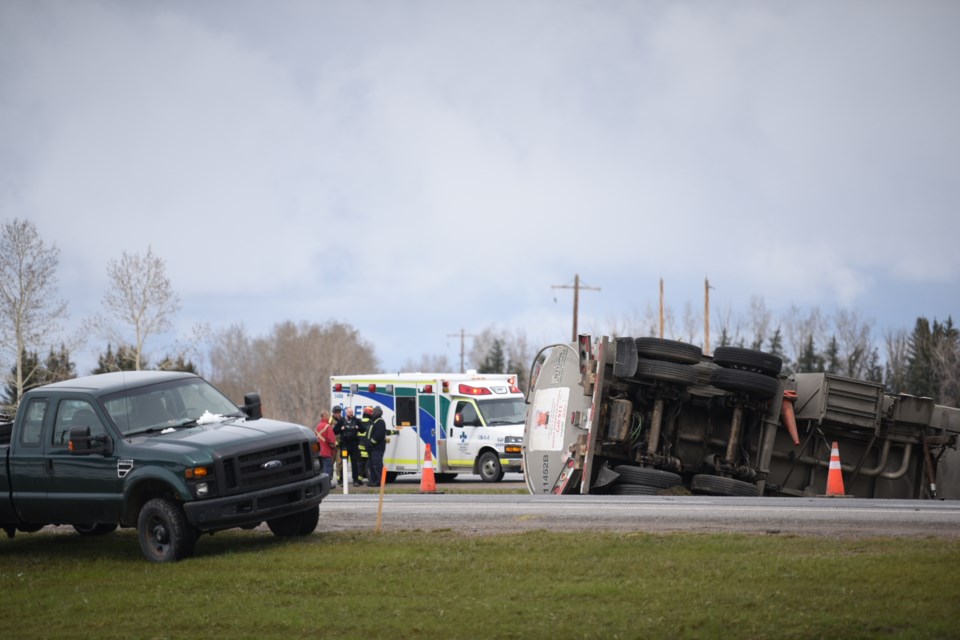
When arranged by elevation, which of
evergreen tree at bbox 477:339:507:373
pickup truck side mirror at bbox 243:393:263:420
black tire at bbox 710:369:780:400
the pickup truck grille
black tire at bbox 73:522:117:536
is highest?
evergreen tree at bbox 477:339:507:373

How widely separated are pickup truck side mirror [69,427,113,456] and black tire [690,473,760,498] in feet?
30.4

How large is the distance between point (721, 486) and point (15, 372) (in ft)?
99.5

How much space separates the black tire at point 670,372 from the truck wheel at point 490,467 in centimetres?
1091

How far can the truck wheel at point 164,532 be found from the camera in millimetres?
11391

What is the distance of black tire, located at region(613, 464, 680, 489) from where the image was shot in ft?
56.4

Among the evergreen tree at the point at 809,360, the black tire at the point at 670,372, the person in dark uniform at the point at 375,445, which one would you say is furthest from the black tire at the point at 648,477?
the evergreen tree at the point at 809,360

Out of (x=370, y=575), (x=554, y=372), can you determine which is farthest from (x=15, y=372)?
(x=370, y=575)

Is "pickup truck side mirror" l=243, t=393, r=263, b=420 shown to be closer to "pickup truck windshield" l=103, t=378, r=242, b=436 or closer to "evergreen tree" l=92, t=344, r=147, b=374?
"pickup truck windshield" l=103, t=378, r=242, b=436

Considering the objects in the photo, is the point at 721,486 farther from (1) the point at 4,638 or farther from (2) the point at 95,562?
(1) the point at 4,638

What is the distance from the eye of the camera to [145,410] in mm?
12352

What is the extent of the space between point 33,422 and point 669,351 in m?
9.28

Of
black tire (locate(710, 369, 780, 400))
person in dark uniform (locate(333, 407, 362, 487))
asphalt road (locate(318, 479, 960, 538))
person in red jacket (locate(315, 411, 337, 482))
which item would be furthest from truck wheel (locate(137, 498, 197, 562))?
person in dark uniform (locate(333, 407, 362, 487))

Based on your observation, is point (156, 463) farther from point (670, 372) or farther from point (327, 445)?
point (327, 445)

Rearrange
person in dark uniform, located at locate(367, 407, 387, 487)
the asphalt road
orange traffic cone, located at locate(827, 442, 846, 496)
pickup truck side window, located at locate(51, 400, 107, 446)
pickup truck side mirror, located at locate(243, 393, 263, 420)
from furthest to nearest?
person in dark uniform, located at locate(367, 407, 387, 487) → orange traffic cone, located at locate(827, 442, 846, 496) → pickup truck side mirror, located at locate(243, 393, 263, 420) → the asphalt road → pickup truck side window, located at locate(51, 400, 107, 446)
